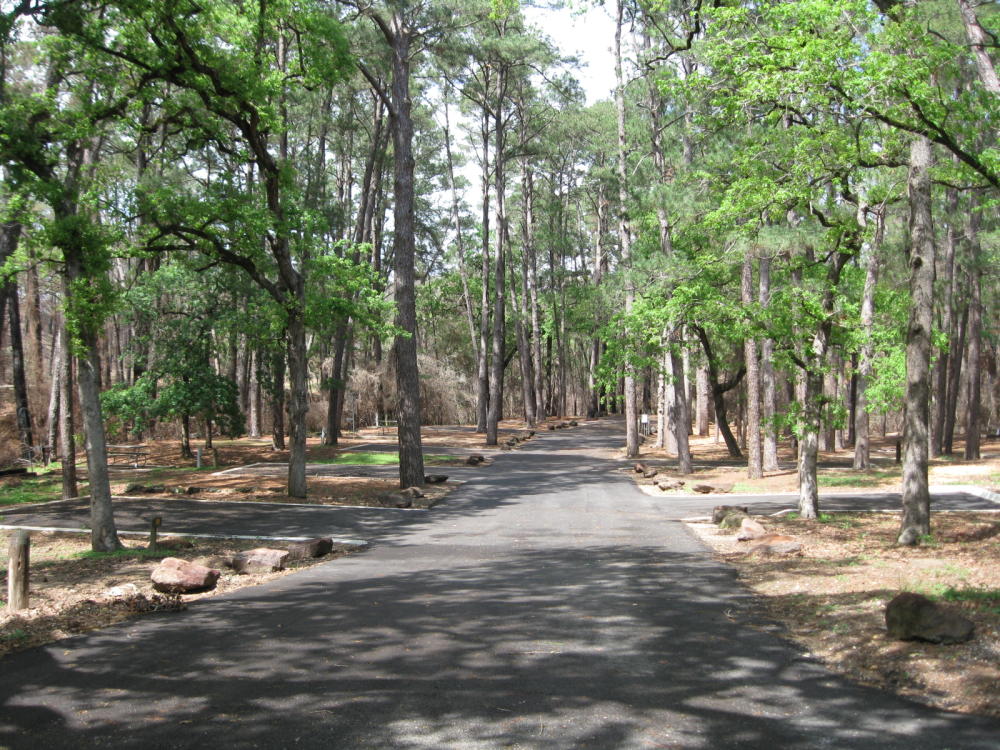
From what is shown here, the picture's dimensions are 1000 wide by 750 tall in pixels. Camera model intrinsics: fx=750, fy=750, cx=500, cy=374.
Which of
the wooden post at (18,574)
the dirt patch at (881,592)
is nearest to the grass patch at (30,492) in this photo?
the wooden post at (18,574)

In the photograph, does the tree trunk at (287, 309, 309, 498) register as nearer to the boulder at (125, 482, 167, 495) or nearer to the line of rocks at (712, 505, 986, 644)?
the boulder at (125, 482, 167, 495)

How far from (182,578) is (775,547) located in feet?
24.0

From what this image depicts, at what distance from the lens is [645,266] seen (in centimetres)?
1952

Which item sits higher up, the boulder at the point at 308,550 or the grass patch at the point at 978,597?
the grass patch at the point at 978,597

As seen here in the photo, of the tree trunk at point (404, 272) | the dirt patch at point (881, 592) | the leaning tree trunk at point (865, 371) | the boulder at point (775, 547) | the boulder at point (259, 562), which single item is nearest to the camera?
the dirt patch at point (881, 592)

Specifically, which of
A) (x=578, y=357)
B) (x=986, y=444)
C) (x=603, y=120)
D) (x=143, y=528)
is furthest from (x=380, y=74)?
(x=578, y=357)

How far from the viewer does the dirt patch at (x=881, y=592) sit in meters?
5.05

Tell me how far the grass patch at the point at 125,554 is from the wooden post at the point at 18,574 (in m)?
3.05

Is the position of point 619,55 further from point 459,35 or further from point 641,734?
point 641,734

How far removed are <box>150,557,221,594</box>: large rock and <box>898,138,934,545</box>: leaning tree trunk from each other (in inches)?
343

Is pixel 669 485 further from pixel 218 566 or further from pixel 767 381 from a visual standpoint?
pixel 218 566

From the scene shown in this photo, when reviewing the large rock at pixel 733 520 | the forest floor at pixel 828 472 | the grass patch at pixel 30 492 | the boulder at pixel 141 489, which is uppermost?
the boulder at pixel 141 489

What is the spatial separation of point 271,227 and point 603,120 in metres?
22.2

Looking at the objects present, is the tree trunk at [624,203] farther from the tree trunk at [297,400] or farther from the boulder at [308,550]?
the boulder at [308,550]
